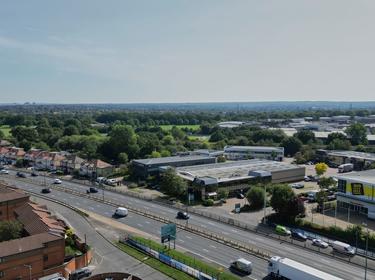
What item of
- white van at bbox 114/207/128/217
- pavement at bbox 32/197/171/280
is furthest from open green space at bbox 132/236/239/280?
white van at bbox 114/207/128/217

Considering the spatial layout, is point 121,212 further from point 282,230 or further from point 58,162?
point 58,162

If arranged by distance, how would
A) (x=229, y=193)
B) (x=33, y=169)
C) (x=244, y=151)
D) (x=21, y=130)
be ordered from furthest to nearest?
(x=21, y=130)
(x=244, y=151)
(x=33, y=169)
(x=229, y=193)

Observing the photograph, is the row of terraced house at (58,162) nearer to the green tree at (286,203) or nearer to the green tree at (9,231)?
the green tree at (9,231)

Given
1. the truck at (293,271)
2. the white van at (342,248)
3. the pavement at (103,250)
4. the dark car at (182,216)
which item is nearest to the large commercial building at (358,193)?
the white van at (342,248)

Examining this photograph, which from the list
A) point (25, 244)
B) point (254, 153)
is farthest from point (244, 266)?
point (254, 153)

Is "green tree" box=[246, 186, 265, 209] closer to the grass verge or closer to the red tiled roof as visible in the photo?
the grass verge

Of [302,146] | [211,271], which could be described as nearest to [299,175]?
[302,146]

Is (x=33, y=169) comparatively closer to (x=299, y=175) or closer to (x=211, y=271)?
(x=299, y=175)
